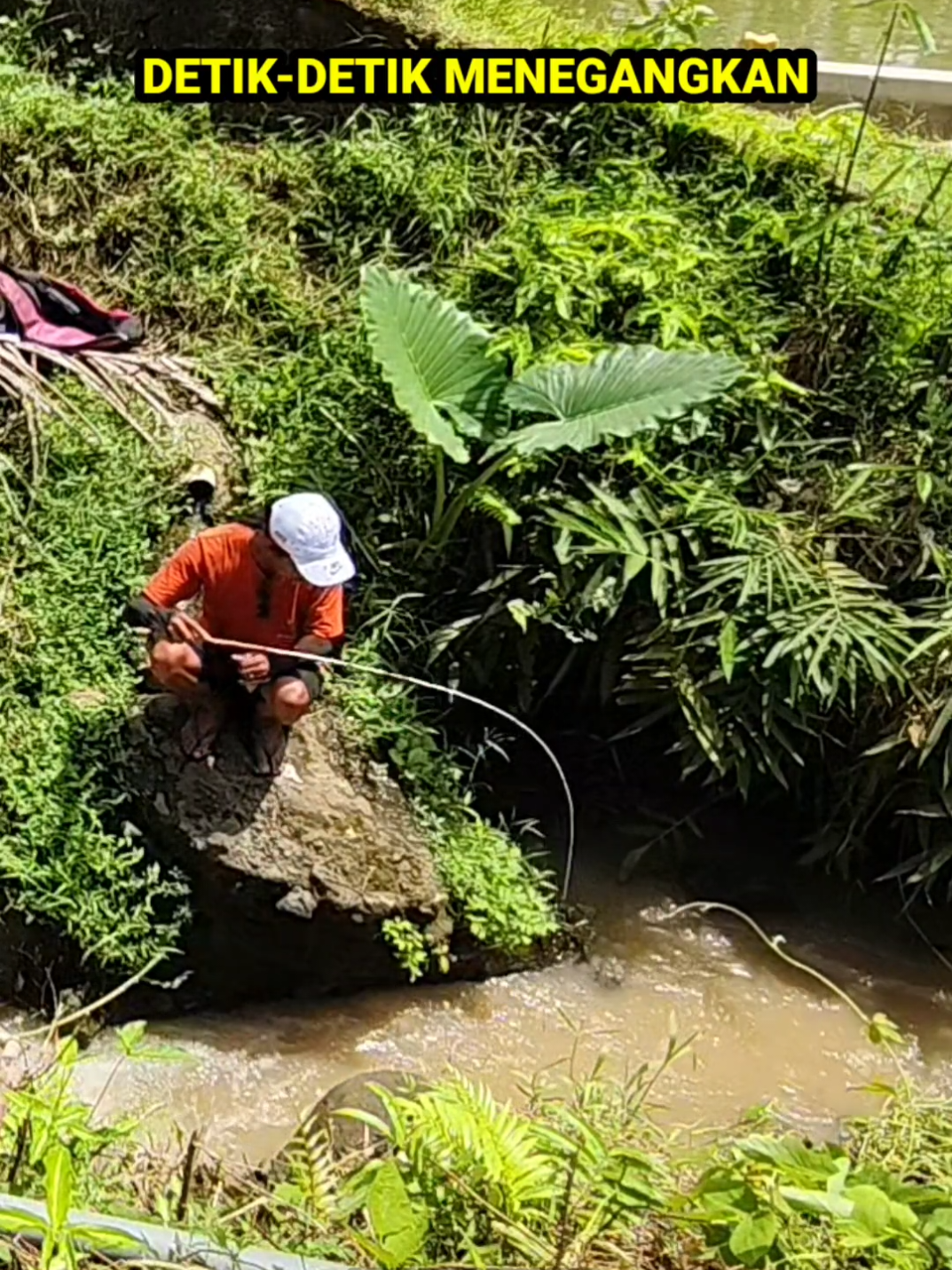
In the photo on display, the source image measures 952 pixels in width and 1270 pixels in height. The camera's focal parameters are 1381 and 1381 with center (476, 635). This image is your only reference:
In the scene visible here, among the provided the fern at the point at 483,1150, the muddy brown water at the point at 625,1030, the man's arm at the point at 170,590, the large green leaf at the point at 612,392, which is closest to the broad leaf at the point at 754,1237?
the fern at the point at 483,1150

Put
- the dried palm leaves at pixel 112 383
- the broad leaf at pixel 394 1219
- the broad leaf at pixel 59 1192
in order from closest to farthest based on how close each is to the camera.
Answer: the broad leaf at pixel 59 1192
the broad leaf at pixel 394 1219
the dried palm leaves at pixel 112 383

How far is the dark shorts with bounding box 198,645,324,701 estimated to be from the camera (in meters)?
3.37

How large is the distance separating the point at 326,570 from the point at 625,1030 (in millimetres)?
1507

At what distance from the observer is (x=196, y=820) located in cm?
345

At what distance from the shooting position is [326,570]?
3.15 metres

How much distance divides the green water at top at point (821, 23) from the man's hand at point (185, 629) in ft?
12.3

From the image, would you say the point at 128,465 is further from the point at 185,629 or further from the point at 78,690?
the point at 185,629

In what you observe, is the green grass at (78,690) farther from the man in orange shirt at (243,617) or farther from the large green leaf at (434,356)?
the large green leaf at (434,356)

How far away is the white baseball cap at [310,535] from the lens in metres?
3.09

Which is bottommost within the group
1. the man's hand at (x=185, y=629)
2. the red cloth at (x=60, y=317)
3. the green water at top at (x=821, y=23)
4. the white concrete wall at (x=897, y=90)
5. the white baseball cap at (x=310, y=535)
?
the man's hand at (x=185, y=629)

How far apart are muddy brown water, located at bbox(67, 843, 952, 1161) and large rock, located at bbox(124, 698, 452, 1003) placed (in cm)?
11

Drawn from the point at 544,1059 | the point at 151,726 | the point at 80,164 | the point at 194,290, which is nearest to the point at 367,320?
the point at 194,290

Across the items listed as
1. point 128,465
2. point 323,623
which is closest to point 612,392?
point 323,623

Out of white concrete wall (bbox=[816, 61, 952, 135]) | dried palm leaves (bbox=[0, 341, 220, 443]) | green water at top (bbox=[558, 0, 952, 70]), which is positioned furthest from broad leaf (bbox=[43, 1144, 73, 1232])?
green water at top (bbox=[558, 0, 952, 70])
